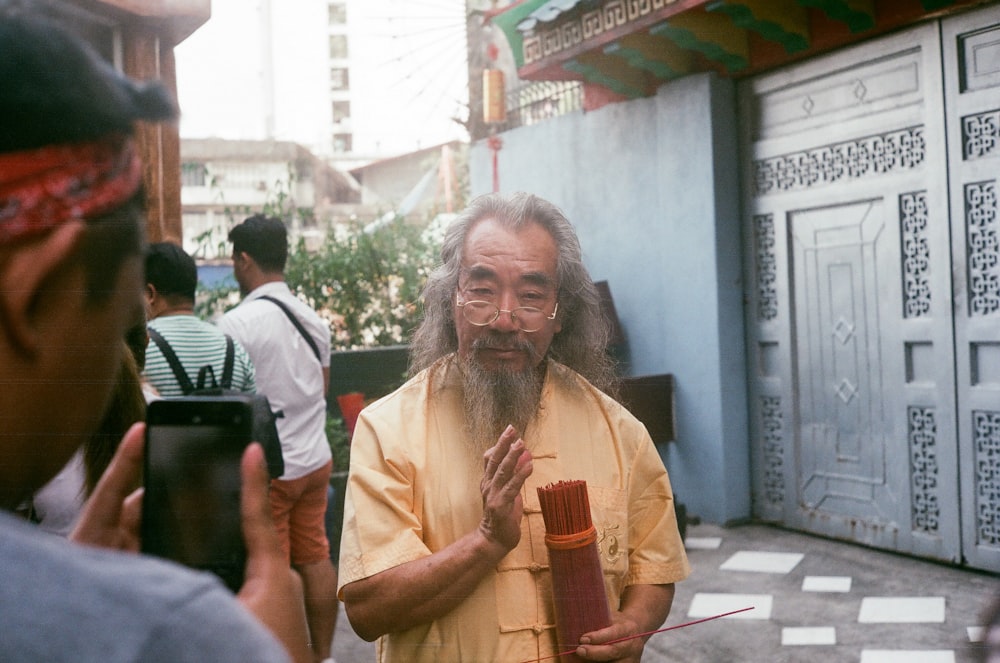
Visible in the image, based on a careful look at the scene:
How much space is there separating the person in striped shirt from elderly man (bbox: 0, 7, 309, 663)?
250cm

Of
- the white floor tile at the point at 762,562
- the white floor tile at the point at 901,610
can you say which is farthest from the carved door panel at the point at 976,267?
the white floor tile at the point at 762,562

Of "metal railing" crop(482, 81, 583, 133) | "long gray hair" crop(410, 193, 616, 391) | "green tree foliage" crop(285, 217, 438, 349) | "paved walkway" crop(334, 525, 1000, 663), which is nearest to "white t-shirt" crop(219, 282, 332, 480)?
"paved walkway" crop(334, 525, 1000, 663)

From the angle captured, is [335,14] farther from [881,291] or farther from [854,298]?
[881,291]

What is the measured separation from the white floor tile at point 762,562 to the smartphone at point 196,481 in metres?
4.58

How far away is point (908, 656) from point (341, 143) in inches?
1038

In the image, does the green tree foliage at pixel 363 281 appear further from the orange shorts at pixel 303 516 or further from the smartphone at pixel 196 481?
the smartphone at pixel 196 481

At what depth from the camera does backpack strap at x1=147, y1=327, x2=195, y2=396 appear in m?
3.07

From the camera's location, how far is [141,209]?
661 millimetres

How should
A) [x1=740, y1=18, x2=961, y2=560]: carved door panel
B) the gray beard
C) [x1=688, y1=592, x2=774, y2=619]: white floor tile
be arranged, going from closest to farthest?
the gray beard < [x1=688, y1=592, x2=774, y2=619]: white floor tile < [x1=740, y1=18, x2=961, y2=560]: carved door panel

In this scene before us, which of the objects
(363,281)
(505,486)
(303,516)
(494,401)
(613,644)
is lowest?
(303,516)

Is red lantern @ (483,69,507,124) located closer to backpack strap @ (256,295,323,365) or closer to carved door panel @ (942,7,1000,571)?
carved door panel @ (942,7,1000,571)

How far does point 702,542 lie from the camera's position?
5566 millimetres

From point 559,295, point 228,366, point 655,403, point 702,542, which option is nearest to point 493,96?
point 655,403

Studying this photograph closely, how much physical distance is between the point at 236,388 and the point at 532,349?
167 cm
